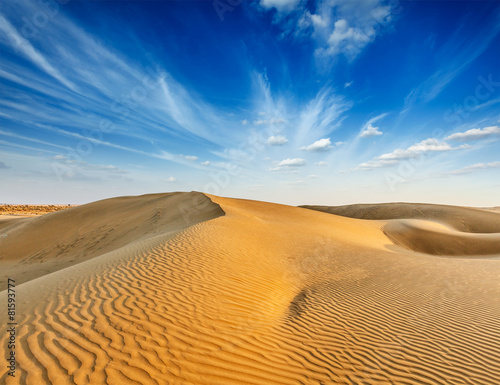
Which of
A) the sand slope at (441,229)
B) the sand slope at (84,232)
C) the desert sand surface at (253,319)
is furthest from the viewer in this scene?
the sand slope at (441,229)

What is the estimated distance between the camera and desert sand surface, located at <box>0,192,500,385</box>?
3438 millimetres

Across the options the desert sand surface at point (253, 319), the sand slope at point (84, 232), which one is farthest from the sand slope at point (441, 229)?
the sand slope at point (84, 232)

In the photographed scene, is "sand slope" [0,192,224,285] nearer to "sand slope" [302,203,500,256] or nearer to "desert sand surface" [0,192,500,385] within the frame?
"desert sand surface" [0,192,500,385]

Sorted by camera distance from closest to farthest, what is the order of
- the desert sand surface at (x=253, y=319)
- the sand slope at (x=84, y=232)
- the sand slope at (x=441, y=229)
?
the desert sand surface at (x=253, y=319) → the sand slope at (x=84, y=232) → the sand slope at (x=441, y=229)

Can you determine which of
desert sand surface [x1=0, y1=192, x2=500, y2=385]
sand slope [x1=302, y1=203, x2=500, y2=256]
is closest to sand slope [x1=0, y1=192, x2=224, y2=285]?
desert sand surface [x1=0, y1=192, x2=500, y2=385]

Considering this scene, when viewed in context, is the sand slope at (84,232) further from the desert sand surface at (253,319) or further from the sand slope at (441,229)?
the sand slope at (441,229)

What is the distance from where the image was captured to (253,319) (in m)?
4.88

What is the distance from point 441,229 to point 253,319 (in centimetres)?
2579

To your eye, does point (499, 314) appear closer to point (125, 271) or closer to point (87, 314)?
point (87, 314)

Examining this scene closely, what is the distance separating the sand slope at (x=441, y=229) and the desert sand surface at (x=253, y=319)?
1124 centimetres

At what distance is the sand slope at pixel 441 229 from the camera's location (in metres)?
18.3

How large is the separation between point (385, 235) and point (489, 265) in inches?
501

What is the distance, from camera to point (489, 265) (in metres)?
9.52

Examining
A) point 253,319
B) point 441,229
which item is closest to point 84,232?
point 253,319
